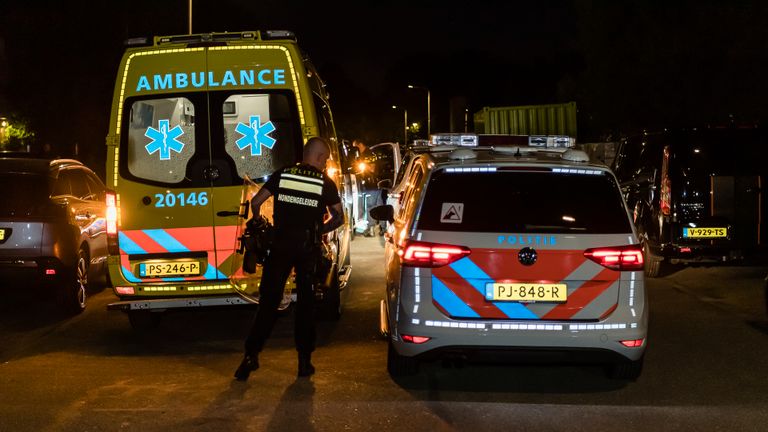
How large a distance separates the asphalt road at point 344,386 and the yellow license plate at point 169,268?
65 cm

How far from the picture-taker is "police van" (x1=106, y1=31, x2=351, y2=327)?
8.14 meters

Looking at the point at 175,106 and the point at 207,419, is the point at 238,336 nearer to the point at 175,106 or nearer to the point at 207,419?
the point at 175,106

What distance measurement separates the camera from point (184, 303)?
800 centimetres

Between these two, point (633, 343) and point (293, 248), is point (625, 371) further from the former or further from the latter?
point (293, 248)

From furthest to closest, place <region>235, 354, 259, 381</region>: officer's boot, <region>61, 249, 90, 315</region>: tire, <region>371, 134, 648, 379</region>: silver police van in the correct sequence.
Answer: <region>61, 249, 90, 315</region>: tire, <region>235, 354, 259, 381</region>: officer's boot, <region>371, 134, 648, 379</region>: silver police van

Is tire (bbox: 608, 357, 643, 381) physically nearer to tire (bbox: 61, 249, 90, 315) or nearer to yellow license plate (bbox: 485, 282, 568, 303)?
yellow license plate (bbox: 485, 282, 568, 303)

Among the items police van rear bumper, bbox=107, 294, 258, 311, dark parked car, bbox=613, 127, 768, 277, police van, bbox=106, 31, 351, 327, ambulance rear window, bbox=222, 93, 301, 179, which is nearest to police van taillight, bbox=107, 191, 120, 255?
police van, bbox=106, 31, 351, 327

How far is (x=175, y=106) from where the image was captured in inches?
339

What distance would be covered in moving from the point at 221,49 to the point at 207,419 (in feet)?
12.3

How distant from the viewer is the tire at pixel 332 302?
901 cm

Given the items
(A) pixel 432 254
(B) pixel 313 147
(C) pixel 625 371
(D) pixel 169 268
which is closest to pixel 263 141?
(D) pixel 169 268

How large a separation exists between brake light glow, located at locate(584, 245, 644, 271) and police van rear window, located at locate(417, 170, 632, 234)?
0.43 feet

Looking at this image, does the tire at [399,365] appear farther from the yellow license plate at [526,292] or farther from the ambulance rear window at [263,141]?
the ambulance rear window at [263,141]

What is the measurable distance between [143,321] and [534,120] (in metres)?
17.1
